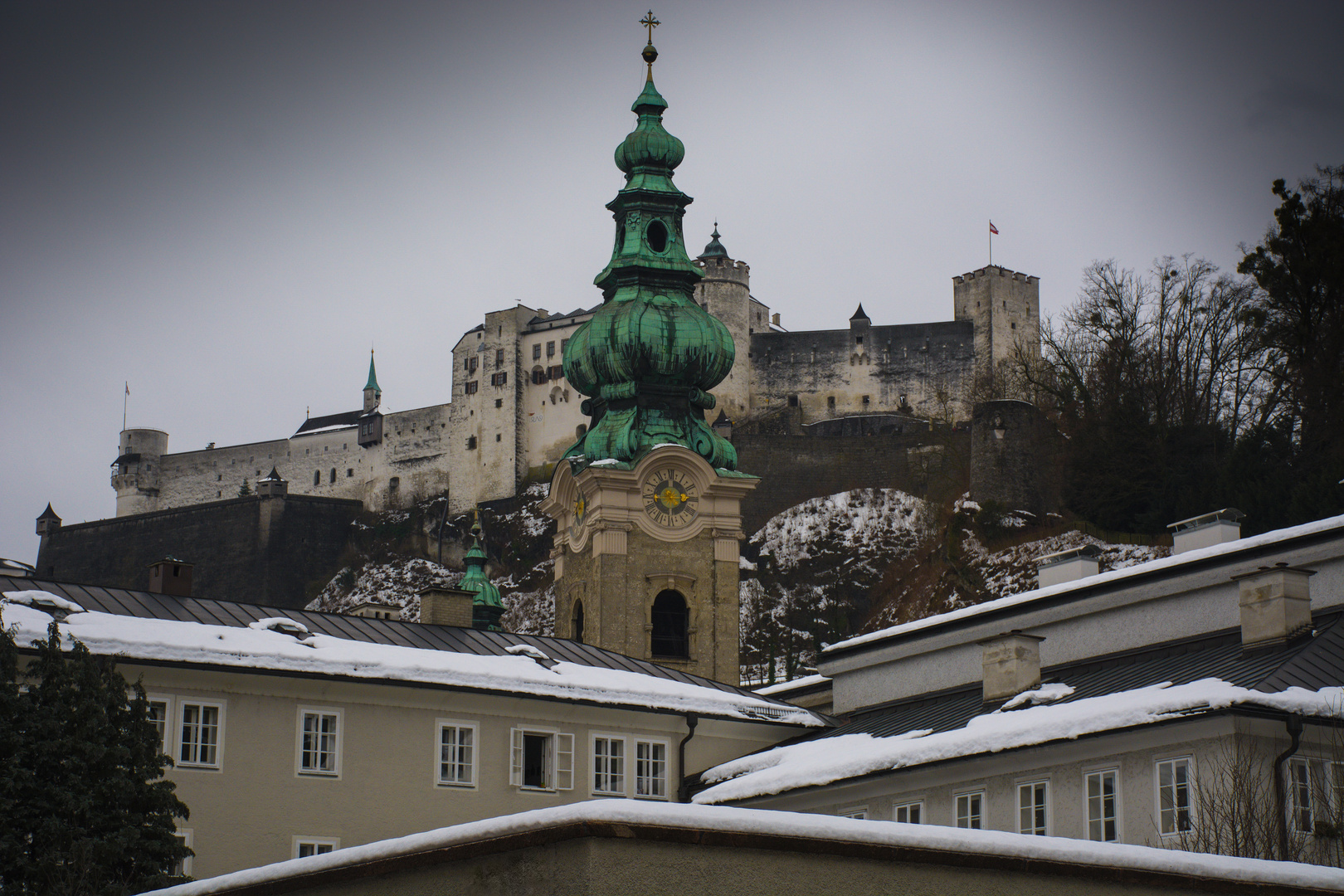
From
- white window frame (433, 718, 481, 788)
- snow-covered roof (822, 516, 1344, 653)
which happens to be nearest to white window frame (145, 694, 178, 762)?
white window frame (433, 718, 481, 788)

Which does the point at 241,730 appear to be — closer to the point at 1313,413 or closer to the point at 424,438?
the point at 1313,413

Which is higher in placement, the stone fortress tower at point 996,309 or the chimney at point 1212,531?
the stone fortress tower at point 996,309

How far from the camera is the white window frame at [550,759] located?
971 inches

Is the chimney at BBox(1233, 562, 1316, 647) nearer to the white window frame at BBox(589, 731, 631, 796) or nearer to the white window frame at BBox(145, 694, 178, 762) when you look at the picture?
the white window frame at BBox(589, 731, 631, 796)

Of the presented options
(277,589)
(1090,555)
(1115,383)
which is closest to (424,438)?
(277,589)

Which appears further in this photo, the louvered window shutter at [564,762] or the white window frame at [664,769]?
the white window frame at [664,769]

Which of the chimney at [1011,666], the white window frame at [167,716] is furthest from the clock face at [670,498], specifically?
the white window frame at [167,716]

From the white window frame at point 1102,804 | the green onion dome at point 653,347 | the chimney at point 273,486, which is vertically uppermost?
the chimney at point 273,486

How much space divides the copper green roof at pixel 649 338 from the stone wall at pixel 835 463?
45.0 meters

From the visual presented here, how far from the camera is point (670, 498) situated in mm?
38375

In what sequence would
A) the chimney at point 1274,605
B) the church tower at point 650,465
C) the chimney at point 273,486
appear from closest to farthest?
the chimney at point 1274,605, the church tower at point 650,465, the chimney at point 273,486

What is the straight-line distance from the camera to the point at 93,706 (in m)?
18.5

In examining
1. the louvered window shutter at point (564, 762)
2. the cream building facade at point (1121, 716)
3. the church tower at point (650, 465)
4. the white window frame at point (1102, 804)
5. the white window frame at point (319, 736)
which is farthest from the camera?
the church tower at point (650, 465)

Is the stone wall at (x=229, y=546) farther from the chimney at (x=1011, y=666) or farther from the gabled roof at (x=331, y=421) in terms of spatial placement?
the chimney at (x=1011, y=666)
